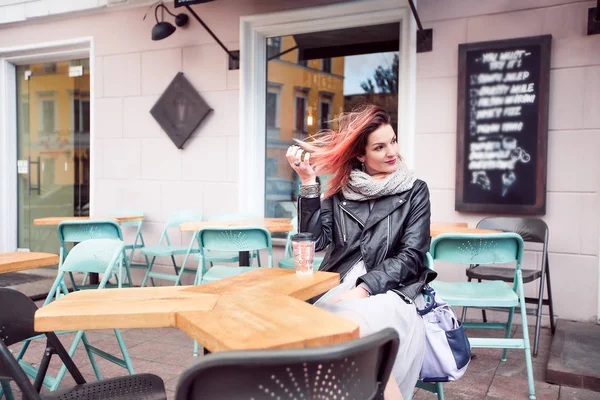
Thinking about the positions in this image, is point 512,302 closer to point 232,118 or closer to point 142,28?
point 232,118

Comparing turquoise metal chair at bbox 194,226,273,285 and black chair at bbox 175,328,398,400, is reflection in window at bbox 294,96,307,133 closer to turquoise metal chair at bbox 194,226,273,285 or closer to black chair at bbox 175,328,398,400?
turquoise metal chair at bbox 194,226,273,285

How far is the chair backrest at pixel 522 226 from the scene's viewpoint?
3.74 meters

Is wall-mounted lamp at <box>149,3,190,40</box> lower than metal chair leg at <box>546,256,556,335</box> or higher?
higher

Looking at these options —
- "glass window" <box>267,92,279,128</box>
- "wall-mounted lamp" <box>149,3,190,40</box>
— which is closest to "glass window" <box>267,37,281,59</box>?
"glass window" <box>267,92,279,128</box>

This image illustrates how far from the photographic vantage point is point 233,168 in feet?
17.1

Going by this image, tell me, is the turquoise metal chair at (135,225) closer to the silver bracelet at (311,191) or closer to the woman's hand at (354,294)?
the silver bracelet at (311,191)

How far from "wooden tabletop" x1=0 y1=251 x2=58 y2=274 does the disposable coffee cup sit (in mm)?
1487

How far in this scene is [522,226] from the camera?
3.87m

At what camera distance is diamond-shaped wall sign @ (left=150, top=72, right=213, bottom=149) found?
5305 millimetres

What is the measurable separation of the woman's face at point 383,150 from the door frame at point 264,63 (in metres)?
2.33

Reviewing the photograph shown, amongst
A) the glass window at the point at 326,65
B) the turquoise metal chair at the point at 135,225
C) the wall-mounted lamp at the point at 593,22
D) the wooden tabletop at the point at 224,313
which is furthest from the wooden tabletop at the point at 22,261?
the wall-mounted lamp at the point at 593,22

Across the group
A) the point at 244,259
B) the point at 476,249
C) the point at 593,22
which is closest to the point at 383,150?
the point at 476,249

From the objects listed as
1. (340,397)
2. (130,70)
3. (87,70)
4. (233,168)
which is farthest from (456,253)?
(87,70)

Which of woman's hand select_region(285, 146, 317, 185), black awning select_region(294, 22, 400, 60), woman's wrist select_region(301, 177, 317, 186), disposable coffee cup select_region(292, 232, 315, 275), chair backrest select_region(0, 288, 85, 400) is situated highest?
black awning select_region(294, 22, 400, 60)
